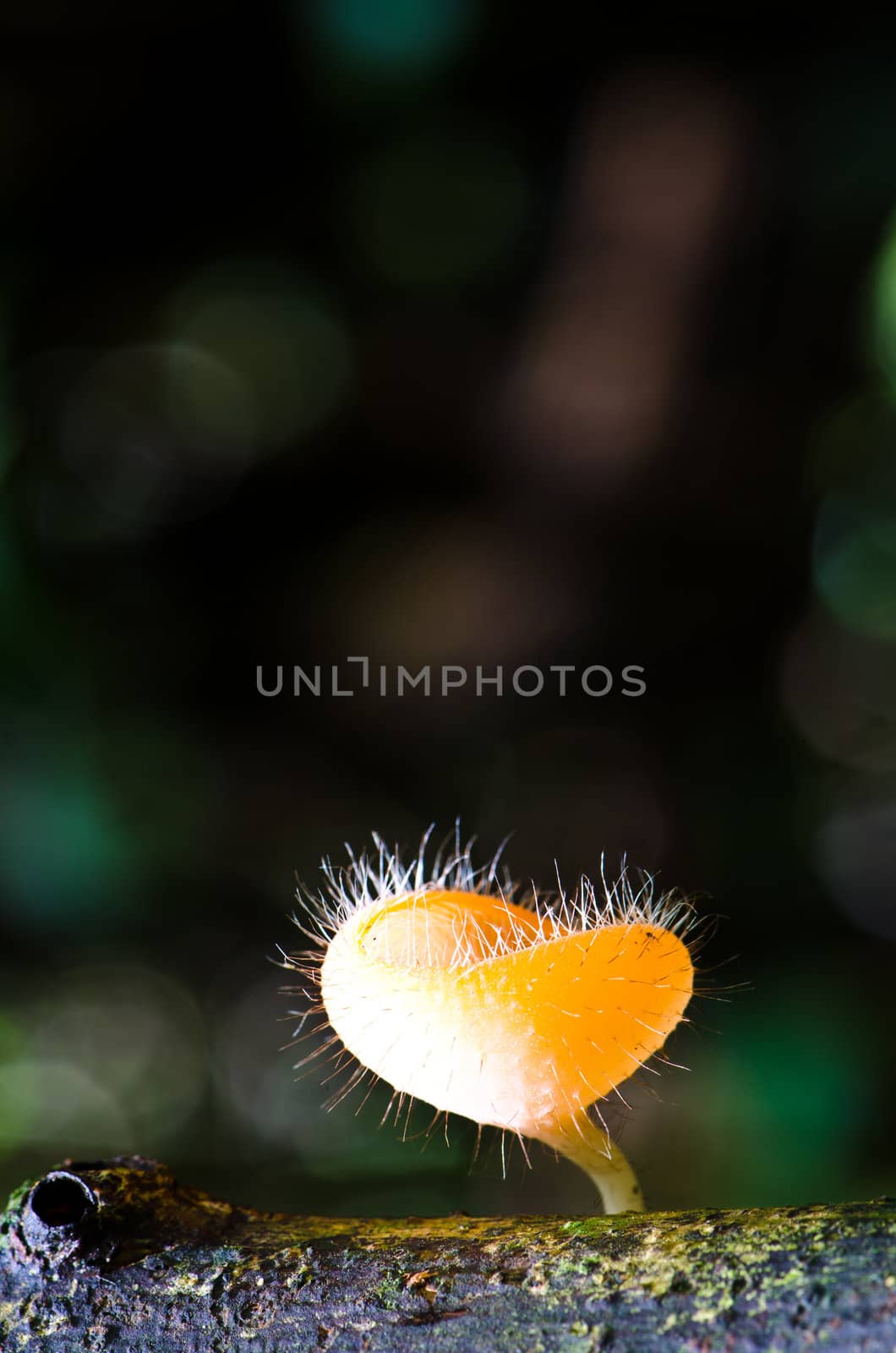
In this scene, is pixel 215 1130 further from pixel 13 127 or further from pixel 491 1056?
pixel 13 127

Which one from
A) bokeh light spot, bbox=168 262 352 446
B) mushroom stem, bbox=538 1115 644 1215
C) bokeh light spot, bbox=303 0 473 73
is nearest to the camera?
mushroom stem, bbox=538 1115 644 1215

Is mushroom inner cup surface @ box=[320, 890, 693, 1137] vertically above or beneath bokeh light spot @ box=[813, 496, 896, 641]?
beneath

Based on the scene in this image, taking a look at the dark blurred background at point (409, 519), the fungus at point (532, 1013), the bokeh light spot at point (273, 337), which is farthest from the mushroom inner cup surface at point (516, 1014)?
the bokeh light spot at point (273, 337)

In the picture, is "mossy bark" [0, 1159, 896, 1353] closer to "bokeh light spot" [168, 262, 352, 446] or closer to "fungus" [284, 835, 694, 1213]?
"fungus" [284, 835, 694, 1213]

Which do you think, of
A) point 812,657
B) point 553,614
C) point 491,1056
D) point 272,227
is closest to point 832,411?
point 812,657

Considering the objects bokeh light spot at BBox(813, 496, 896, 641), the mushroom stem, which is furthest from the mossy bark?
bokeh light spot at BBox(813, 496, 896, 641)

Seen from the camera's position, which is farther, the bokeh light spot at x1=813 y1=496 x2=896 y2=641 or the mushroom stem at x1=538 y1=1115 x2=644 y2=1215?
the bokeh light spot at x1=813 y1=496 x2=896 y2=641
